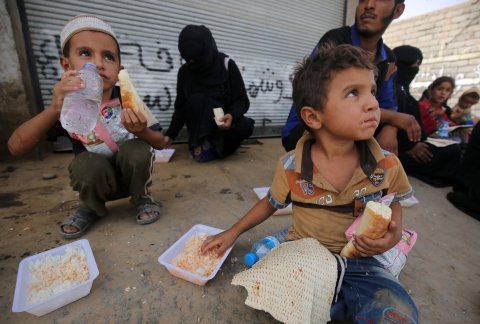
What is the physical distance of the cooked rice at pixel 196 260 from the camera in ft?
4.62

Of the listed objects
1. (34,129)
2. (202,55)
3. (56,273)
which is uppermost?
(202,55)

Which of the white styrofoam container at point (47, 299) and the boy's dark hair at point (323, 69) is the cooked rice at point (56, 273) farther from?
the boy's dark hair at point (323, 69)

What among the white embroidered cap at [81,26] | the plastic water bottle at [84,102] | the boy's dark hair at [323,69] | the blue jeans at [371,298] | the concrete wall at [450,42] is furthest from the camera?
the concrete wall at [450,42]

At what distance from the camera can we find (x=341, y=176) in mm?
1326

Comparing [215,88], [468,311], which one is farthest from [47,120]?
[468,311]

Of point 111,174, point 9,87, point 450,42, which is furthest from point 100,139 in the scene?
point 450,42

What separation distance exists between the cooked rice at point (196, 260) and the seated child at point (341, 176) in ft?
0.16

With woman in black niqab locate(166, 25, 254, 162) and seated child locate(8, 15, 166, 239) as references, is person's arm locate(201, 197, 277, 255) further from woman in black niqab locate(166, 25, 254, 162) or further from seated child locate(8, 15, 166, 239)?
woman in black niqab locate(166, 25, 254, 162)

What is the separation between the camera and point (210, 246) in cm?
146

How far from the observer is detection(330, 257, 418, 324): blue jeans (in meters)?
0.98

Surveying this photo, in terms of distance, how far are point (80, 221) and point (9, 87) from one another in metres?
2.52

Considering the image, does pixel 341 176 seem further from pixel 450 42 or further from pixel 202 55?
pixel 450 42

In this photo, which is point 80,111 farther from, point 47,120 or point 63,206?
point 63,206

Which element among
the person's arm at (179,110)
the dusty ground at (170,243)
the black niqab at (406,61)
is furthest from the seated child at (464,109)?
the person's arm at (179,110)
